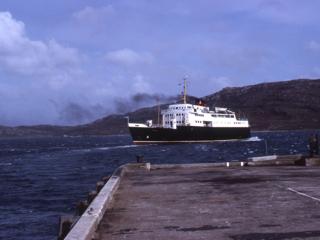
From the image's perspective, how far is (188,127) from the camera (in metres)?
101

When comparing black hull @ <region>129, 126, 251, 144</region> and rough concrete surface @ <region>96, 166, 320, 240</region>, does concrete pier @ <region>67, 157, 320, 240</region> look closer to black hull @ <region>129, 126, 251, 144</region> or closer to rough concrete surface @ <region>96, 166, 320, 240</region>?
rough concrete surface @ <region>96, 166, 320, 240</region>

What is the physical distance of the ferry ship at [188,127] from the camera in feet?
329

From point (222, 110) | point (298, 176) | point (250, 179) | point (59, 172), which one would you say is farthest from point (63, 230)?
point (222, 110)

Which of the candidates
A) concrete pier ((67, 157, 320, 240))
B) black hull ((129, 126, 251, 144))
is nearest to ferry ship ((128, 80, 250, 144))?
black hull ((129, 126, 251, 144))

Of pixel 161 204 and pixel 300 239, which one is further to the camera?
pixel 161 204

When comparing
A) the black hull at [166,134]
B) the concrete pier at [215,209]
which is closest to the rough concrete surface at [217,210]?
the concrete pier at [215,209]

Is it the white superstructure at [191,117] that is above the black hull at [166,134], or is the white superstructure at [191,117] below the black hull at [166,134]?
above

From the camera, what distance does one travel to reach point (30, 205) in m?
25.0

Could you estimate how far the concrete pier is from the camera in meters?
7.85

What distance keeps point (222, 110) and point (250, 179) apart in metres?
101

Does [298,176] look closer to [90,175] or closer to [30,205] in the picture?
[30,205]

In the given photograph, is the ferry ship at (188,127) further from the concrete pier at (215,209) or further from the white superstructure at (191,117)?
the concrete pier at (215,209)

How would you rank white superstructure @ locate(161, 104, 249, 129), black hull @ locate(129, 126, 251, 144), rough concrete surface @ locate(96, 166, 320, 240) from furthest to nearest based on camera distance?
white superstructure @ locate(161, 104, 249, 129)
black hull @ locate(129, 126, 251, 144)
rough concrete surface @ locate(96, 166, 320, 240)

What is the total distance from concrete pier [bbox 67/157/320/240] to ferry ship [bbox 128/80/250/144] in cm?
8431
